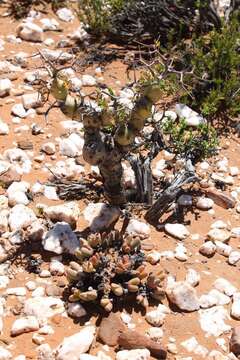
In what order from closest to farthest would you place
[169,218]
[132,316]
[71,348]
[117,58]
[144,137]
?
[71,348], [132,316], [169,218], [144,137], [117,58]

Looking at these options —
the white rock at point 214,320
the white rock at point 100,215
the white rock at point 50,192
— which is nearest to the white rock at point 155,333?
the white rock at point 214,320

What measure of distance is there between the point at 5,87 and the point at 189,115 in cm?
165

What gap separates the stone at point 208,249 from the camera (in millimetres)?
3891

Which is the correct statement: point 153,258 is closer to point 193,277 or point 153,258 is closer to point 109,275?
point 193,277

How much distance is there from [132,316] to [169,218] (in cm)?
96

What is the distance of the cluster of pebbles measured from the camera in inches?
128

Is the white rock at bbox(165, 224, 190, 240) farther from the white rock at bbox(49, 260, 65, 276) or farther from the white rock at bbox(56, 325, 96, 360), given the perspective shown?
the white rock at bbox(56, 325, 96, 360)

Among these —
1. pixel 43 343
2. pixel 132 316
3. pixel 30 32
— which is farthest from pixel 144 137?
pixel 30 32

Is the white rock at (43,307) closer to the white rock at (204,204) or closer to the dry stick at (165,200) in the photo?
the dry stick at (165,200)

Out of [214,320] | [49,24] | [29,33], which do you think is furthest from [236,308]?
[49,24]

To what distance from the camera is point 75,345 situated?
312 cm

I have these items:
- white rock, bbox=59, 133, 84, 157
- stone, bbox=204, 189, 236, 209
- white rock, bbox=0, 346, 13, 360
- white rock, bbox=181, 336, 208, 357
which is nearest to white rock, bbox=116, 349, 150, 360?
white rock, bbox=181, 336, 208, 357

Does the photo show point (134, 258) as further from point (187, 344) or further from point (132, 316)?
point (187, 344)

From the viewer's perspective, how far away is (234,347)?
10.7 ft
